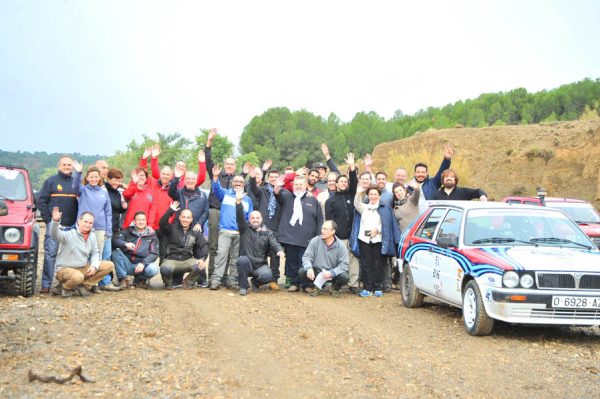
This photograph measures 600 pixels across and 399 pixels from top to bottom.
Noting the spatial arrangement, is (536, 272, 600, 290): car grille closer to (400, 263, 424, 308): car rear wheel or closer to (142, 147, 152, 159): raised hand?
(400, 263, 424, 308): car rear wheel

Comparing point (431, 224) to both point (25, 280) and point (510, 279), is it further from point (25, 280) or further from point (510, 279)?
point (25, 280)

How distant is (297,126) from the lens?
91.9 metres

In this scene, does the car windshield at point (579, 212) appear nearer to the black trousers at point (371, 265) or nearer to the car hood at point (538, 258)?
the black trousers at point (371, 265)

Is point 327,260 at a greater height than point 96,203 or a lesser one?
lesser

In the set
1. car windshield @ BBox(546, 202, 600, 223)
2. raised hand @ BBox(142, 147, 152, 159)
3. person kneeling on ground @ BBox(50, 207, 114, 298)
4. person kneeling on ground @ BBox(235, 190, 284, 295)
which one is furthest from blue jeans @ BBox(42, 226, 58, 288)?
car windshield @ BBox(546, 202, 600, 223)

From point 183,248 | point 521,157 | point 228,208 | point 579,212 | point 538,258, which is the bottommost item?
point 183,248

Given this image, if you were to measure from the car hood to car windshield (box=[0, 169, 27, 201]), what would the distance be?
7381 mm

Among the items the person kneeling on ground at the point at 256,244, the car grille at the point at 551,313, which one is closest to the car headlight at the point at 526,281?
the car grille at the point at 551,313

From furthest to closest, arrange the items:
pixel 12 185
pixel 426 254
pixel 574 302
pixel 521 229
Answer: pixel 12 185
pixel 426 254
pixel 521 229
pixel 574 302

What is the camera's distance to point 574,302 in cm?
835

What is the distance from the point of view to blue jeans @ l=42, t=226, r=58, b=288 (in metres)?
11.5

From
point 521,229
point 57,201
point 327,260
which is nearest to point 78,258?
point 57,201

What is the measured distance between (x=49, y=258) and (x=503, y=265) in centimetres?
701

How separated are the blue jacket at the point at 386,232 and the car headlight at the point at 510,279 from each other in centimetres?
442
